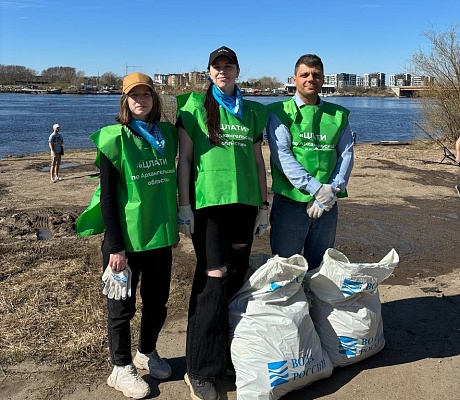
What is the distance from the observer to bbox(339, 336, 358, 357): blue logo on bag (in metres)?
3.20

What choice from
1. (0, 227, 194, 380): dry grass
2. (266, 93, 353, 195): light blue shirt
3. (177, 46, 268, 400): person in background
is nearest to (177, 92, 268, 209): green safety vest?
(177, 46, 268, 400): person in background

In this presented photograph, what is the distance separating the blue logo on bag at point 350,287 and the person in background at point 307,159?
378 mm

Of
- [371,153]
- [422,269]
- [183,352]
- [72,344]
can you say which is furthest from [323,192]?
[371,153]

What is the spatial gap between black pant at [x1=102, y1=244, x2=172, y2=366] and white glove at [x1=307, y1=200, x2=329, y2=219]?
0.91m

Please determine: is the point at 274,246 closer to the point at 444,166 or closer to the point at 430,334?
the point at 430,334

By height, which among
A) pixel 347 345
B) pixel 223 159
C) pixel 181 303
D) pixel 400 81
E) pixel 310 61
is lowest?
pixel 181 303

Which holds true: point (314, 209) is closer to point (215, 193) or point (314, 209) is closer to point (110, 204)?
point (215, 193)

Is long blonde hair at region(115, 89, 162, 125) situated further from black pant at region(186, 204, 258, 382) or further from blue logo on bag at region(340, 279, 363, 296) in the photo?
blue logo on bag at region(340, 279, 363, 296)

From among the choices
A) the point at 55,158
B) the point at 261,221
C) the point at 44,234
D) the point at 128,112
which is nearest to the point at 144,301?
the point at 261,221

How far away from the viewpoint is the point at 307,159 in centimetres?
317

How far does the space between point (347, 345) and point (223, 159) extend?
1435 mm

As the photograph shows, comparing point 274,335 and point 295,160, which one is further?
point 295,160

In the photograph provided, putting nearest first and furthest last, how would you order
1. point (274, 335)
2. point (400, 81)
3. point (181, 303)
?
point (274, 335) < point (181, 303) < point (400, 81)

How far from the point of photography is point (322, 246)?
3.41m
